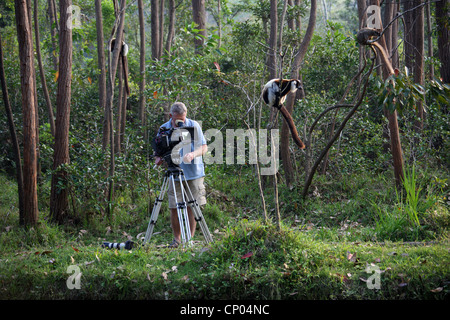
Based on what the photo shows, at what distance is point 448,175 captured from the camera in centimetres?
689

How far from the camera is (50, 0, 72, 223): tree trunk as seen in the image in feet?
19.6

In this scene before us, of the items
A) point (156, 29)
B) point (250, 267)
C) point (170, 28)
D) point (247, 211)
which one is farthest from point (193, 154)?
point (170, 28)

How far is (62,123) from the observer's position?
5.96 meters

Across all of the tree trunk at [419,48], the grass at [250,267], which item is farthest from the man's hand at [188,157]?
the tree trunk at [419,48]

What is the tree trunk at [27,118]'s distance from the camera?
Result: 5.42m

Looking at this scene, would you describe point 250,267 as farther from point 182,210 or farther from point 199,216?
point 182,210

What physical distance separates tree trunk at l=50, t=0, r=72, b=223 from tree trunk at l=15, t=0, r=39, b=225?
44 centimetres

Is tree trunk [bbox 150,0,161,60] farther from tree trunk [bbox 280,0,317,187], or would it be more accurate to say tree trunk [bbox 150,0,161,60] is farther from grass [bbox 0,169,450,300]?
grass [bbox 0,169,450,300]

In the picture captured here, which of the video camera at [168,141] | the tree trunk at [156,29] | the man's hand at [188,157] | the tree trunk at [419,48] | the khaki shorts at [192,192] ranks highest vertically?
the tree trunk at [156,29]

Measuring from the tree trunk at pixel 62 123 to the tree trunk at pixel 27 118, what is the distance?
0.44 m

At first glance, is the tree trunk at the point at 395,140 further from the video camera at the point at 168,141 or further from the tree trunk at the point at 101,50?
the tree trunk at the point at 101,50

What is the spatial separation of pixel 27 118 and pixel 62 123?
21.1 inches
